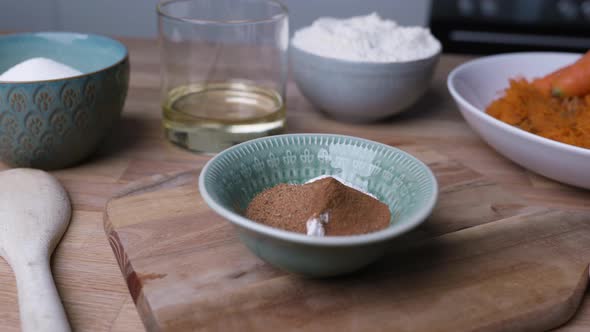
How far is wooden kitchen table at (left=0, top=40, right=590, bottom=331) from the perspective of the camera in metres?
0.60

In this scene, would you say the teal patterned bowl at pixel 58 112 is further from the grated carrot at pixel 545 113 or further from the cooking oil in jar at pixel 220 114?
the grated carrot at pixel 545 113

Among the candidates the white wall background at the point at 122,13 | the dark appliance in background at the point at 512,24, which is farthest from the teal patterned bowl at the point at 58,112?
the white wall background at the point at 122,13

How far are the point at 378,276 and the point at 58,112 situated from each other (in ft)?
1.63

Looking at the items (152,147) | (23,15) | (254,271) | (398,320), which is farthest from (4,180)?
(23,15)

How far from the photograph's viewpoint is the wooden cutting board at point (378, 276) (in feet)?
1.83

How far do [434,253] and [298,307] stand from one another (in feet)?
0.64

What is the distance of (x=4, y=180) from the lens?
0.76 meters

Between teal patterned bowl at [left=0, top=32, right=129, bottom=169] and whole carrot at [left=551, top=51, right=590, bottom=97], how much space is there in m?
0.73

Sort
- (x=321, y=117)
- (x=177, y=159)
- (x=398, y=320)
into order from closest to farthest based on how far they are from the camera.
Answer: (x=398, y=320)
(x=177, y=159)
(x=321, y=117)

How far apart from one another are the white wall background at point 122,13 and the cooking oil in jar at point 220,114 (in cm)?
125

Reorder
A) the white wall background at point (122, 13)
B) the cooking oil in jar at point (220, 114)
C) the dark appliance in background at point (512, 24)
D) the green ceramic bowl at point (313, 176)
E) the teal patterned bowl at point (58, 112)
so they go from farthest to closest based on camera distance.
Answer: the white wall background at point (122, 13)
the dark appliance in background at point (512, 24)
the cooking oil in jar at point (220, 114)
the teal patterned bowl at point (58, 112)
the green ceramic bowl at point (313, 176)

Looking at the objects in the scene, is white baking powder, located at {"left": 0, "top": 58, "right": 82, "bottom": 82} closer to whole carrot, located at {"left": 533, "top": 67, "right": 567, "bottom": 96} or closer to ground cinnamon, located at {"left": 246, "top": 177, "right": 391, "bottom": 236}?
ground cinnamon, located at {"left": 246, "top": 177, "right": 391, "bottom": 236}

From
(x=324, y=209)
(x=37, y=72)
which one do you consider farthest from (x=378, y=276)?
(x=37, y=72)

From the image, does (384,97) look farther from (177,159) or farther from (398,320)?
(398,320)
